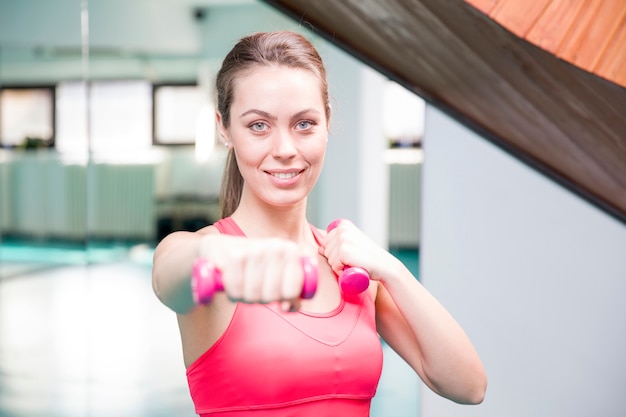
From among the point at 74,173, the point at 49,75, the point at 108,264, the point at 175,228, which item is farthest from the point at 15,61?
the point at 175,228

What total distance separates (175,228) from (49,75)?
266cm

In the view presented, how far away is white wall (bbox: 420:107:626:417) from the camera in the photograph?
2012 mm

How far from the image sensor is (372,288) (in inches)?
52.6

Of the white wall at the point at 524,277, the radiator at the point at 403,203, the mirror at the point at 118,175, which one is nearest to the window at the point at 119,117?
the mirror at the point at 118,175

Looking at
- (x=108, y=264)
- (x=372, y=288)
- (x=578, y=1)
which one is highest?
(x=578, y=1)

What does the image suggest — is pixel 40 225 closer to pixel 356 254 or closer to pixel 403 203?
pixel 403 203

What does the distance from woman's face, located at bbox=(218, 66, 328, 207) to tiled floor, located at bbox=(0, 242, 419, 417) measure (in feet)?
8.00

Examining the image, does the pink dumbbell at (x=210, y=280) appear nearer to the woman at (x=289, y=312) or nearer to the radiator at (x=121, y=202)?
the woman at (x=289, y=312)

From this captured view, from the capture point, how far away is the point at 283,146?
117 centimetres

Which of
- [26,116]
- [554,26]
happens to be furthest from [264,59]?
[26,116]

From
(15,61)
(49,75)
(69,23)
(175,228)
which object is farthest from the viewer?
(15,61)

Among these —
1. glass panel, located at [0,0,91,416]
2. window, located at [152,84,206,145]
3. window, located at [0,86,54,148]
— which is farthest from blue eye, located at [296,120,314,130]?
window, located at [0,86,54,148]

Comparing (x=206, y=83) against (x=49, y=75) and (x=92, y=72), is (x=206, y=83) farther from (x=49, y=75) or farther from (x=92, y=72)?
(x=49, y=75)

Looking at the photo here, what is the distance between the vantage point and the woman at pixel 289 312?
114 cm
